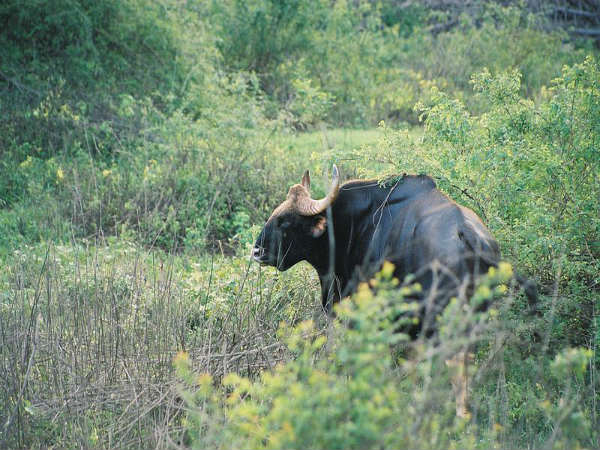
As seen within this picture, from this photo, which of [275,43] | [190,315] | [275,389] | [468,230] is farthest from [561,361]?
[275,43]

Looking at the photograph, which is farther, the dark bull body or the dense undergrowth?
the dark bull body

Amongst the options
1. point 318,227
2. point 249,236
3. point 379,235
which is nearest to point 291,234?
point 318,227

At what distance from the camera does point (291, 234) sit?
5.83 m

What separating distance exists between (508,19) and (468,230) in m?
12.0

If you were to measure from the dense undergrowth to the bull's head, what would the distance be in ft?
0.71

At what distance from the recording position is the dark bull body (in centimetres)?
448

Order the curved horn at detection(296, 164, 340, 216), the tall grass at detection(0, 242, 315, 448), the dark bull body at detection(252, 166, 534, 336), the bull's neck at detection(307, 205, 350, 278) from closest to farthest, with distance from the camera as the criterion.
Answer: the tall grass at detection(0, 242, 315, 448)
the dark bull body at detection(252, 166, 534, 336)
the curved horn at detection(296, 164, 340, 216)
the bull's neck at detection(307, 205, 350, 278)

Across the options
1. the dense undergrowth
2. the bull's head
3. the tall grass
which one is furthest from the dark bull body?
the tall grass

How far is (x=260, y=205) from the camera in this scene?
28.1 feet

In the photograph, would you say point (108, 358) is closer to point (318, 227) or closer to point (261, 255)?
point (261, 255)

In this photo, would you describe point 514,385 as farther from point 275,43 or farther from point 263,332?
point 275,43

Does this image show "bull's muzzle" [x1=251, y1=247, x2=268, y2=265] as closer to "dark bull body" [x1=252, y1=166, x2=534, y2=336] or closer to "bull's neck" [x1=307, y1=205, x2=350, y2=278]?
"dark bull body" [x1=252, y1=166, x2=534, y2=336]

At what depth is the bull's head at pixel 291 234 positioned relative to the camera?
19.0ft

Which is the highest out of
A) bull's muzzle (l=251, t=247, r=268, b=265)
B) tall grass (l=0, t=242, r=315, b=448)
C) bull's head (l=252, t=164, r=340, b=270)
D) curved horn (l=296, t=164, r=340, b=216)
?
curved horn (l=296, t=164, r=340, b=216)
